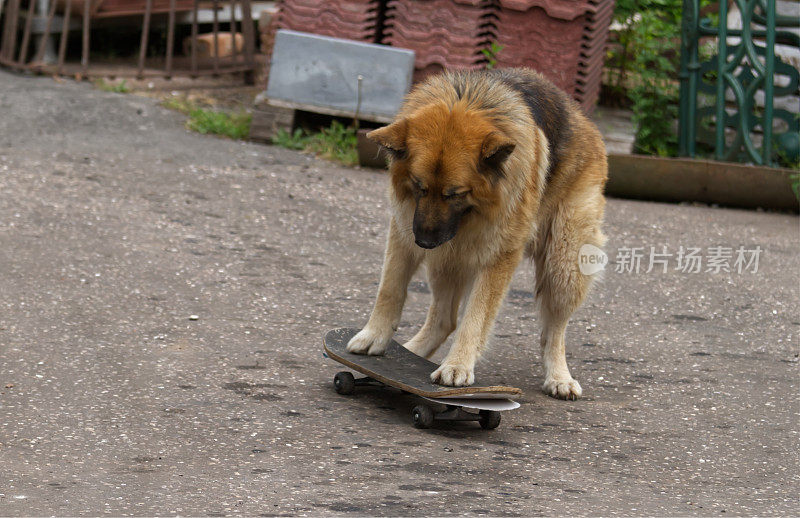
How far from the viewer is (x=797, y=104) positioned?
10.9 meters

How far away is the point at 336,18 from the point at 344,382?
635cm

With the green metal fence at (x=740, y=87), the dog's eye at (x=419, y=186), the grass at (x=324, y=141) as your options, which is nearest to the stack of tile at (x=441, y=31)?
the grass at (x=324, y=141)

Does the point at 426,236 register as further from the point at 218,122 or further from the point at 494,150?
the point at 218,122

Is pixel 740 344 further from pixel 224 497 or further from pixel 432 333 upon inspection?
pixel 224 497

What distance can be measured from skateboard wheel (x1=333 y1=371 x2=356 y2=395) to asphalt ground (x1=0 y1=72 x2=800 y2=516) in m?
0.07

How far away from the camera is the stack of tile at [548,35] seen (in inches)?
399

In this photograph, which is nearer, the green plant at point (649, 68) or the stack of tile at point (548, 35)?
the stack of tile at point (548, 35)

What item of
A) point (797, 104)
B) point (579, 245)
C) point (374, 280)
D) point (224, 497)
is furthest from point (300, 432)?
point (797, 104)

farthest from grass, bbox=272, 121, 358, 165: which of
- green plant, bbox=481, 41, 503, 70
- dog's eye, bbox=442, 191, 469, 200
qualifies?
dog's eye, bbox=442, 191, 469, 200

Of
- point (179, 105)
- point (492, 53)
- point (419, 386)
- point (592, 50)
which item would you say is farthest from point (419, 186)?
point (179, 105)

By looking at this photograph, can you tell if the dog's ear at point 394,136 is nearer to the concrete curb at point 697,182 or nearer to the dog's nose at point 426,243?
the dog's nose at point 426,243

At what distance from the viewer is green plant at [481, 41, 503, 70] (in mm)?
10047

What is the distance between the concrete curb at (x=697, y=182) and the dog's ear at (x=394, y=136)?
5525 mm

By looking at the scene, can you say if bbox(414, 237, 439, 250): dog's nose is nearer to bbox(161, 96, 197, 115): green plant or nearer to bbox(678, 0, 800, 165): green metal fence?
bbox(678, 0, 800, 165): green metal fence
